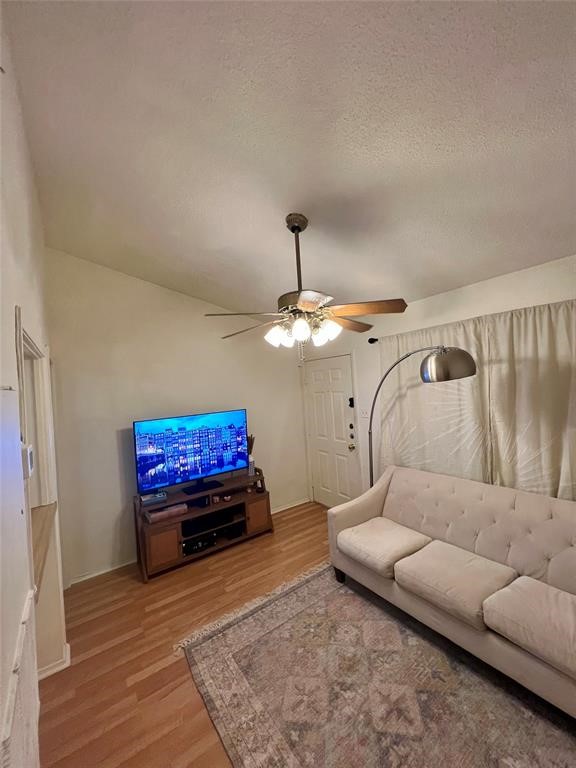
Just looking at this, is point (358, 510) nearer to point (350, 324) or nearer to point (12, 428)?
point (350, 324)

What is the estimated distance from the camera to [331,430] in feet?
12.9

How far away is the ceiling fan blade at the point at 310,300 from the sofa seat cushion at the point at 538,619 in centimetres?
178

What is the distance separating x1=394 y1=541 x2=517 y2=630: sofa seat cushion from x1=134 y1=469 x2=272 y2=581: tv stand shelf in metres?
1.69

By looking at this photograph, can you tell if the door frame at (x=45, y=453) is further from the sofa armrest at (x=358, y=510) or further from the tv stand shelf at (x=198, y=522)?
the sofa armrest at (x=358, y=510)

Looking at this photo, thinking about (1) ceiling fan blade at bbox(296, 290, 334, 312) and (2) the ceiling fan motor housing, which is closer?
(1) ceiling fan blade at bbox(296, 290, 334, 312)

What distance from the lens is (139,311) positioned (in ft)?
10.2

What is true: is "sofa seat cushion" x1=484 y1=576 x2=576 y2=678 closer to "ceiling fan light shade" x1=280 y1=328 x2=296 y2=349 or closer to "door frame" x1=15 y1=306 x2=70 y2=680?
"ceiling fan light shade" x1=280 y1=328 x2=296 y2=349

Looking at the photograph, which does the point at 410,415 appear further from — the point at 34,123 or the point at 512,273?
the point at 34,123

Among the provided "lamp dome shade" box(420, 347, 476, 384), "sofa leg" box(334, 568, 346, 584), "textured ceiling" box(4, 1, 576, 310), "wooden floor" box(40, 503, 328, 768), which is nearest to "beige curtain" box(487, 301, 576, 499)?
"textured ceiling" box(4, 1, 576, 310)

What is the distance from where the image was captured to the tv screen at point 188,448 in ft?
9.29

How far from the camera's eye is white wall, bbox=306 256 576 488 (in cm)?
212

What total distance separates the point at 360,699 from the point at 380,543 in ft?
2.78

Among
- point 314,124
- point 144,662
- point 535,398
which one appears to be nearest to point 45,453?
point 144,662

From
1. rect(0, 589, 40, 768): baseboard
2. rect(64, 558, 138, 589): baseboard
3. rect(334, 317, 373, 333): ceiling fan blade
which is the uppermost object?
rect(334, 317, 373, 333): ceiling fan blade
